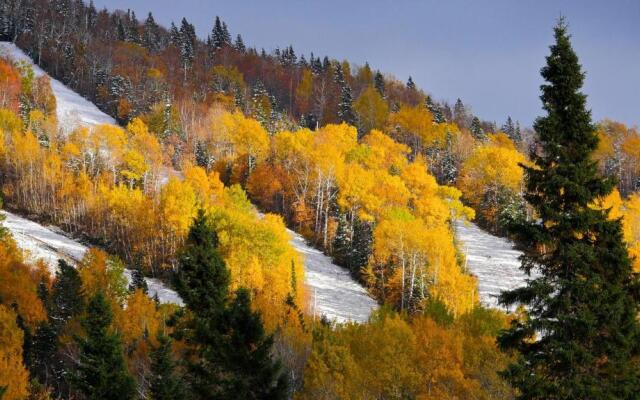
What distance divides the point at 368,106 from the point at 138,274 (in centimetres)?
8240

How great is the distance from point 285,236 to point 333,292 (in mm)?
7351

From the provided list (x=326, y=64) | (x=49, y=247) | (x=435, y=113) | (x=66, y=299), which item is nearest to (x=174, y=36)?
(x=326, y=64)

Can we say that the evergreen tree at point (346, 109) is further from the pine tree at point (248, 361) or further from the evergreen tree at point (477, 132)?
the pine tree at point (248, 361)

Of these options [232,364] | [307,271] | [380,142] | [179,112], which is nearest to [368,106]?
[380,142]

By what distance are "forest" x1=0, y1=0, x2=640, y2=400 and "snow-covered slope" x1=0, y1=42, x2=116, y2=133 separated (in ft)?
8.59

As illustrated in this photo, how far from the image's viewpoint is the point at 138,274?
48344mm

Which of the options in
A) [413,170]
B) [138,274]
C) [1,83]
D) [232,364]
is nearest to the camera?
[232,364]

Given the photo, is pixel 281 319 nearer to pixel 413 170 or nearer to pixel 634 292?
pixel 634 292

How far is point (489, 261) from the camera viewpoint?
211 feet

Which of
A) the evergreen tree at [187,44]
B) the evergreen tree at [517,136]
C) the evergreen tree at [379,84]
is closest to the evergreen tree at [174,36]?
the evergreen tree at [187,44]

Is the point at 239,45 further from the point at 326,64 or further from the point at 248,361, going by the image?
the point at 248,361

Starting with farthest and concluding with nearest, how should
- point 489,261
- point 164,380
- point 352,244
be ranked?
point 489,261 → point 352,244 → point 164,380

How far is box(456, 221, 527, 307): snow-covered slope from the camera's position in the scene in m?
56.8

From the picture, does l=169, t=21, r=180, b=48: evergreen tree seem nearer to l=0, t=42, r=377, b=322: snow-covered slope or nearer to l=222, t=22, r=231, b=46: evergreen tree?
l=222, t=22, r=231, b=46: evergreen tree
